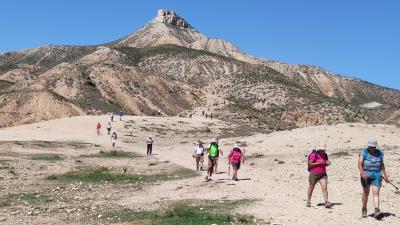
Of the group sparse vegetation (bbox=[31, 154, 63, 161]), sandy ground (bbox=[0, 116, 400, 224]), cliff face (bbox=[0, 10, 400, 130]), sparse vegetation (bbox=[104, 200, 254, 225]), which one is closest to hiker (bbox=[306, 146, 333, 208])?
sandy ground (bbox=[0, 116, 400, 224])

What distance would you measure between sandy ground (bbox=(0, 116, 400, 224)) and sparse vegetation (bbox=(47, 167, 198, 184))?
1526 millimetres

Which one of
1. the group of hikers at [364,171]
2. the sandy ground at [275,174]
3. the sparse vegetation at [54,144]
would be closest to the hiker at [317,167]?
the group of hikers at [364,171]

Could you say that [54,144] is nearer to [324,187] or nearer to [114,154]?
[114,154]

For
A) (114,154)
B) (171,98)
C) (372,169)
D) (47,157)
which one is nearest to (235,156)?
(372,169)

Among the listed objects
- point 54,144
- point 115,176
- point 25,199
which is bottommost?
point 25,199

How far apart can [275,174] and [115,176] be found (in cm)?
752

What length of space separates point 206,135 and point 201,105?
52.1 meters

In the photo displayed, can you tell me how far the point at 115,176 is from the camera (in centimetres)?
2811

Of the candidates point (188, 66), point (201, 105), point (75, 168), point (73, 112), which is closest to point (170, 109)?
point (201, 105)

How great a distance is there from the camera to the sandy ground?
15.9 m

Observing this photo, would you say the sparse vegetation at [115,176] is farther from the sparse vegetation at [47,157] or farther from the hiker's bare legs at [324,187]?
the hiker's bare legs at [324,187]

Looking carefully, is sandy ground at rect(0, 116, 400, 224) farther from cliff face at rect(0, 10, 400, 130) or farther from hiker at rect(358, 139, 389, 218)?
cliff face at rect(0, 10, 400, 130)

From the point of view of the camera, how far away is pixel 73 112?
95.4 meters

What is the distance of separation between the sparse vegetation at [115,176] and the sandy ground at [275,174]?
1.53 metres
